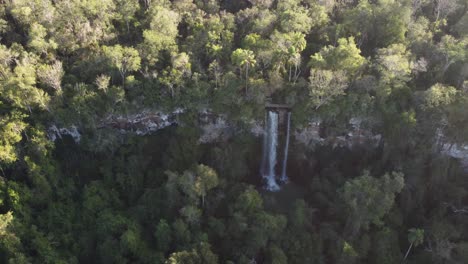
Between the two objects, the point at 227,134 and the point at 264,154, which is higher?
the point at 227,134

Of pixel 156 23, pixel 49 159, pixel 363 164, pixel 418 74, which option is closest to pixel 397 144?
pixel 363 164

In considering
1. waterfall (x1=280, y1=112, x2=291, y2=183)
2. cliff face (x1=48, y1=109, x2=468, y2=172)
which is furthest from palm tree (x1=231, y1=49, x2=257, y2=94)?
waterfall (x1=280, y1=112, x2=291, y2=183)

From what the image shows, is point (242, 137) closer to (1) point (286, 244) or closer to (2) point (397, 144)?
(1) point (286, 244)

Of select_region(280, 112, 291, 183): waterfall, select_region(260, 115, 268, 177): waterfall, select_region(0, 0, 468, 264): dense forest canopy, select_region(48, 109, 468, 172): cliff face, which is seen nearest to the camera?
select_region(0, 0, 468, 264): dense forest canopy

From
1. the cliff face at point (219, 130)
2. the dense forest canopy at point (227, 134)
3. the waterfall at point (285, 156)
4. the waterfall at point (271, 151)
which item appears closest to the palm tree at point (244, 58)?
the dense forest canopy at point (227, 134)

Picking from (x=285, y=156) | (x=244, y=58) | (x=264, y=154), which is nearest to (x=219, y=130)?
(x=264, y=154)

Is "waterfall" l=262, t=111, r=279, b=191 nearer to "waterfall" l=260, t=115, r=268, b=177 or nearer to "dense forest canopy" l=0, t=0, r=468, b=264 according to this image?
"waterfall" l=260, t=115, r=268, b=177

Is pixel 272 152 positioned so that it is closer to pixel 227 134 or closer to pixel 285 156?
pixel 285 156
